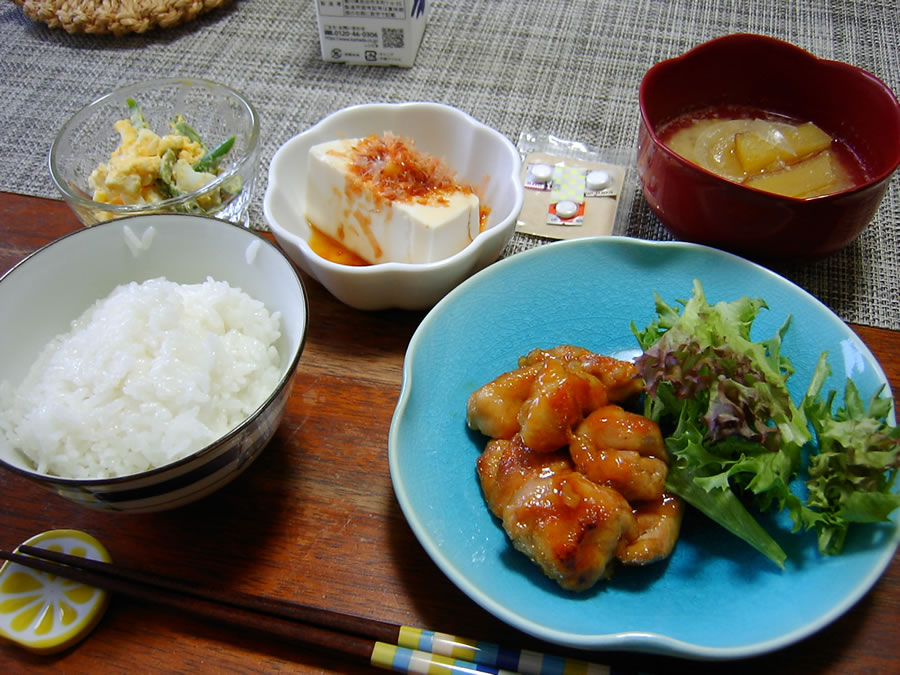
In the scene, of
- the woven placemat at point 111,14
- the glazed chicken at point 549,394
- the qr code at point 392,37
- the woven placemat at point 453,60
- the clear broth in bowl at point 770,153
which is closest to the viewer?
the glazed chicken at point 549,394

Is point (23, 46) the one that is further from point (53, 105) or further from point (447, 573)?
point (447, 573)

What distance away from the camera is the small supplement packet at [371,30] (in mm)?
2206

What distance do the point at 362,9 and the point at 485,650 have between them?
1999mm

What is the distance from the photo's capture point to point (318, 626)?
108 centimetres

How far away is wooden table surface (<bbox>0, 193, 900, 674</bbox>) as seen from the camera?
1.08m

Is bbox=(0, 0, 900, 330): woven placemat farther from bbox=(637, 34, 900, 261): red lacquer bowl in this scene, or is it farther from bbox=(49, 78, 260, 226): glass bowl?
bbox=(637, 34, 900, 261): red lacquer bowl

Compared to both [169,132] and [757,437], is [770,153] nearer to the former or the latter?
[757,437]

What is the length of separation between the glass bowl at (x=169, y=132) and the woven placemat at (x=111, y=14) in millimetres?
808

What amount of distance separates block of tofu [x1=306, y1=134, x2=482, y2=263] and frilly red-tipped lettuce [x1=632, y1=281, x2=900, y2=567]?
1.89ft

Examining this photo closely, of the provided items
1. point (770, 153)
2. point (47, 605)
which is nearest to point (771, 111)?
point (770, 153)

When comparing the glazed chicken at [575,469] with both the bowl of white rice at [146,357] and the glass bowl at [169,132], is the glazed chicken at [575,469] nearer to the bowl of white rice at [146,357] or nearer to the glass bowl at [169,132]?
the bowl of white rice at [146,357]

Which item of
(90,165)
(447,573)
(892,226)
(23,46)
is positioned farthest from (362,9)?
(447,573)

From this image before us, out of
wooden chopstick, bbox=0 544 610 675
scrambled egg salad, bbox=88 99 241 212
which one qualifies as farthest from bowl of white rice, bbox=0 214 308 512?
scrambled egg salad, bbox=88 99 241 212

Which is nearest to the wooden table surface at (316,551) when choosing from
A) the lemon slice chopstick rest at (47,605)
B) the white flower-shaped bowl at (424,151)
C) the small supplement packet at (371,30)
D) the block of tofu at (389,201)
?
the lemon slice chopstick rest at (47,605)
